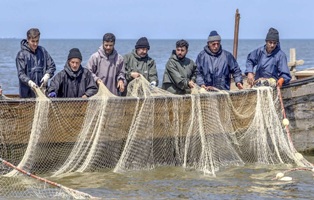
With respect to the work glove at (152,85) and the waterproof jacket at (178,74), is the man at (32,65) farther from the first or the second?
the waterproof jacket at (178,74)

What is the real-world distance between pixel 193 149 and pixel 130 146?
106cm

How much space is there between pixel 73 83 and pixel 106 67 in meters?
0.76

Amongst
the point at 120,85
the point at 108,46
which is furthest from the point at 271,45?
the point at 108,46

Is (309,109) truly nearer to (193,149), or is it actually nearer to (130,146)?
(193,149)

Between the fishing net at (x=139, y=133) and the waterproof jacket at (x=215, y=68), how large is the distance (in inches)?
24.0

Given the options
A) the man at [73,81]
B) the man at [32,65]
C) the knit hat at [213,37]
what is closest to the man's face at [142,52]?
the man at [73,81]

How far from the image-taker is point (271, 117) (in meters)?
11.5

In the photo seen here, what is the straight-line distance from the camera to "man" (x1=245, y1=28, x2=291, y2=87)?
11.9 metres

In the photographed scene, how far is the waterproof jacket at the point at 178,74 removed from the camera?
11.6m

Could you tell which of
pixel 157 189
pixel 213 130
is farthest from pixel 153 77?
pixel 157 189

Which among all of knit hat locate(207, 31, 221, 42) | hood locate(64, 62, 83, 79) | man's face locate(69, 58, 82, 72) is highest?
knit hat locate(207, 31, 221, 42)

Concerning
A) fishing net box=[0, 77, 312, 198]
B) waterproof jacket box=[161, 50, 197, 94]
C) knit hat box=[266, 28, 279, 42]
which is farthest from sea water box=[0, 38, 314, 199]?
knit hat box=[266, 28, 279, 42]

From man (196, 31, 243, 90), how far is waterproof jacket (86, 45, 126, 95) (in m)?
1.34

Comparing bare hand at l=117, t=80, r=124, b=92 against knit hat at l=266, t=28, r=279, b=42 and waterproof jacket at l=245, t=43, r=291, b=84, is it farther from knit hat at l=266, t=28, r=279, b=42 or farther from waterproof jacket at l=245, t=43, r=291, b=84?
knit hat at l=266, t=28, r=279, b=42
